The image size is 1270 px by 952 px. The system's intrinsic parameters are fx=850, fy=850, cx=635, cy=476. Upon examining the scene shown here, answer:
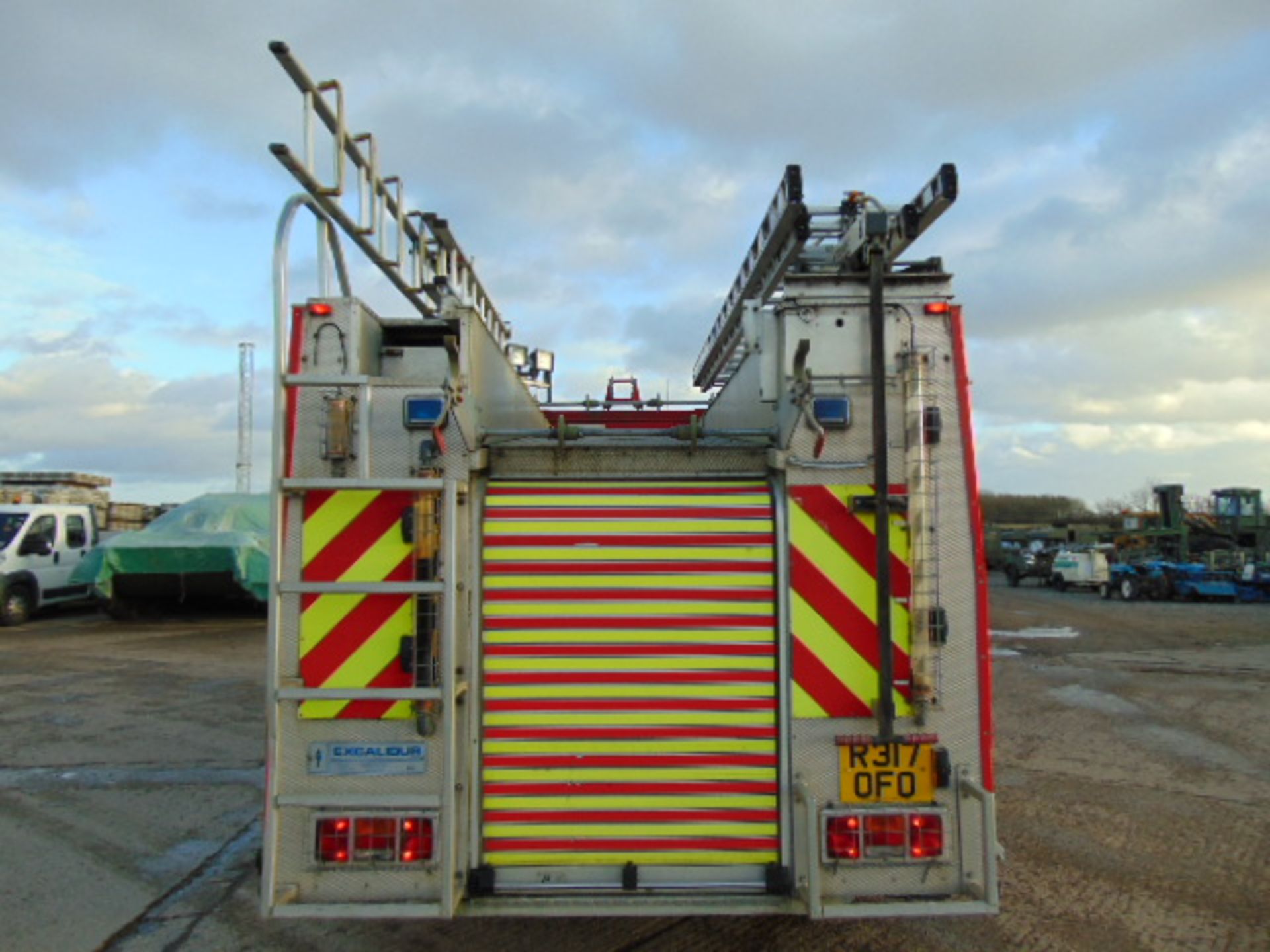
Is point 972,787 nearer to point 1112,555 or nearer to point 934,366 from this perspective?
point 934,366

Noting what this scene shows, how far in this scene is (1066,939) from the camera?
3666 millimetres

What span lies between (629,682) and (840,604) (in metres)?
0.79

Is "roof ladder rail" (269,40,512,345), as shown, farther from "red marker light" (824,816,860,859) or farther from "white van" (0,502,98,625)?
"white van" (0,502,98,625)

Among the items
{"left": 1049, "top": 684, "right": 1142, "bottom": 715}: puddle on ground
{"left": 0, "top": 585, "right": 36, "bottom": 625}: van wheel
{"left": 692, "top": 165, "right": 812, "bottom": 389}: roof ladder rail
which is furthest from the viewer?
{"left": 0, "top": 585, "right": 36, "bottom": 625}: van wheel

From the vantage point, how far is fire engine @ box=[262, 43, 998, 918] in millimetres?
2770

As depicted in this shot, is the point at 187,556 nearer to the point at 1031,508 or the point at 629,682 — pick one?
the point at 629,682

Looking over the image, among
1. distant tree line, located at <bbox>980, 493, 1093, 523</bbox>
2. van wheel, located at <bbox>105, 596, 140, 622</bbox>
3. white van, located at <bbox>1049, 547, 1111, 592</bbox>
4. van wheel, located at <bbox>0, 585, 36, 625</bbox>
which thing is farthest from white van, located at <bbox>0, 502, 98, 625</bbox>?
distant tree line, located at <bbox>980, 493, 1093, 523</bbox>

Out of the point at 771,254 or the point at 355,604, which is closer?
the point at 355,604

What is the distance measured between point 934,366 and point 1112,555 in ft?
102

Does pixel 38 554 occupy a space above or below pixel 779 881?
above

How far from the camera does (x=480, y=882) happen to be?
2.87 metres

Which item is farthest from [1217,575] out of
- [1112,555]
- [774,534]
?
[774,534]

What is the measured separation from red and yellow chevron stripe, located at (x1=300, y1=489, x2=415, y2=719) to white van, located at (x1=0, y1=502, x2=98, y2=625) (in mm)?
14743

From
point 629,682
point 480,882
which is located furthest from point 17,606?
point 629,682
